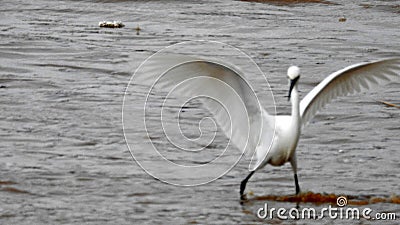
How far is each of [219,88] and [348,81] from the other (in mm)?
1238

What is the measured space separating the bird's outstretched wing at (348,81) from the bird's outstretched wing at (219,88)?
415 mm

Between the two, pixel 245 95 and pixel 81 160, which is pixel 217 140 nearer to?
pixel 81 160

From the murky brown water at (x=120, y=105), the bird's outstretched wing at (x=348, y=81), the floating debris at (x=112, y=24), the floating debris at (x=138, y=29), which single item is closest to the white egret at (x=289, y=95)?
the bird's outstretched wing at (x=348, y=81)

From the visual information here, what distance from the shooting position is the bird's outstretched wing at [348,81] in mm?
8172

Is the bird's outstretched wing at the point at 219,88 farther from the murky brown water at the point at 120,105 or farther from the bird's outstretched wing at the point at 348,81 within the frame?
the murky brown water at the point at 120,105

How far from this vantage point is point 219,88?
7.76 meters

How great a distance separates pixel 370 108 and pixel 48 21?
23.5 feet

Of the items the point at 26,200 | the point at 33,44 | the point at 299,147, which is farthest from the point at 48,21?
the point at 26,200

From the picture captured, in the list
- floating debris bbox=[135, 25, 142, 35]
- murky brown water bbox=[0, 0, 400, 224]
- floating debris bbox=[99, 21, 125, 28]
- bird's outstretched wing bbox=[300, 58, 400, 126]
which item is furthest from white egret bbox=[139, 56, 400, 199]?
floating debris bbox=[99, 21, 125, 28]

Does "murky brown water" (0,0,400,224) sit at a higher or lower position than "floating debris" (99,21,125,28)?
lower

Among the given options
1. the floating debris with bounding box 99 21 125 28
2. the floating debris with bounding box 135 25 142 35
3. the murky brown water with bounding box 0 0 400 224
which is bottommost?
the murky brown water with bounding box 0 0 400 224

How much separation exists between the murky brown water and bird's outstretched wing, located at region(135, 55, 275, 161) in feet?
1.94

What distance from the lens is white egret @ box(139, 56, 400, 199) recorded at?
7609mm

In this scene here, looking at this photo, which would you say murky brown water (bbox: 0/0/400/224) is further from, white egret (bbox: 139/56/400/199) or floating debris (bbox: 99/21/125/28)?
white egret (bbox: 139/56/400/199)
